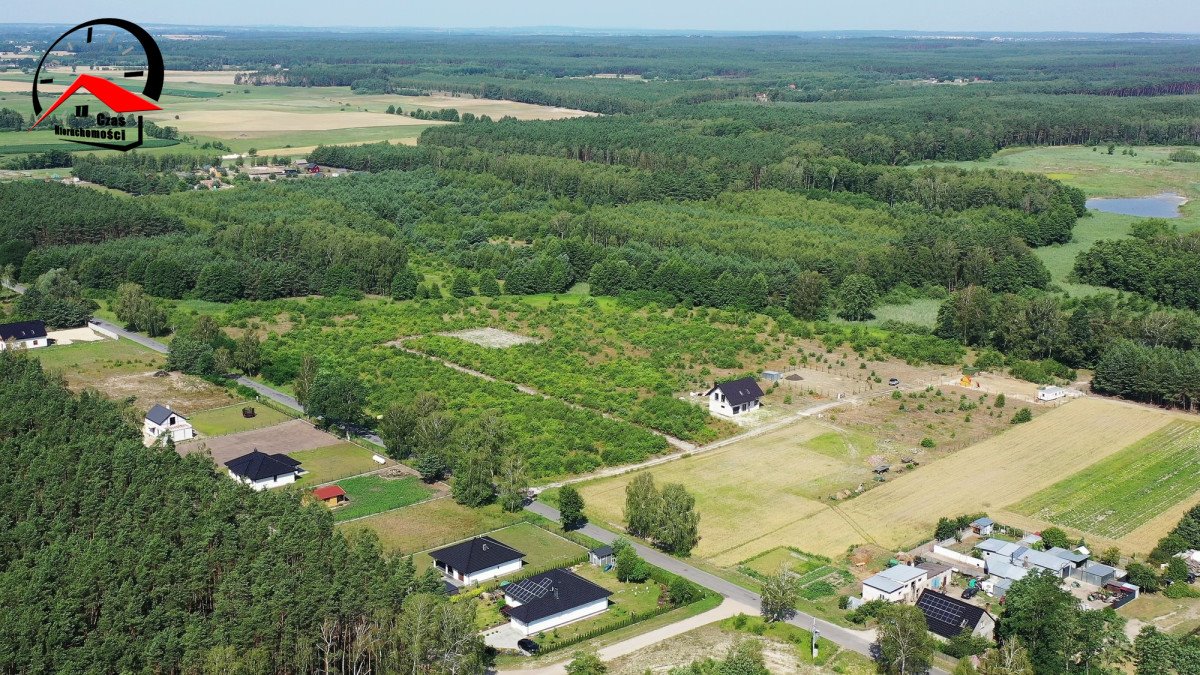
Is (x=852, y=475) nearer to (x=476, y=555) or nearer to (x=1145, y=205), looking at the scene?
(x=476, y=555)

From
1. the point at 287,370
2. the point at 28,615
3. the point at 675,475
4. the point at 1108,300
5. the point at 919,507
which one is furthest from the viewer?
the point at 1108,300

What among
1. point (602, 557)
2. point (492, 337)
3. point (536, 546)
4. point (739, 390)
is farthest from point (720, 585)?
point (492, 337)

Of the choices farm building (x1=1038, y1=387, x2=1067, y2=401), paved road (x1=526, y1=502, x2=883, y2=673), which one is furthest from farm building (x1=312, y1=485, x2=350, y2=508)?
farm building (x1=1038, y1=387, x2=1067, y2=401)

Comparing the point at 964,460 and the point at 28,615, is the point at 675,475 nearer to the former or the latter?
the point at 964,460

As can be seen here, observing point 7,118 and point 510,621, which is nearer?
point 510,621

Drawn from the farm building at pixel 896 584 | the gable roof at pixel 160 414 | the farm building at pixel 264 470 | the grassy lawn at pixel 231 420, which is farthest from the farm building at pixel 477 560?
the gable roof at pixel 160 414

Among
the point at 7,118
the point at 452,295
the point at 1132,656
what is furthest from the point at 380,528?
the point at 7,118
